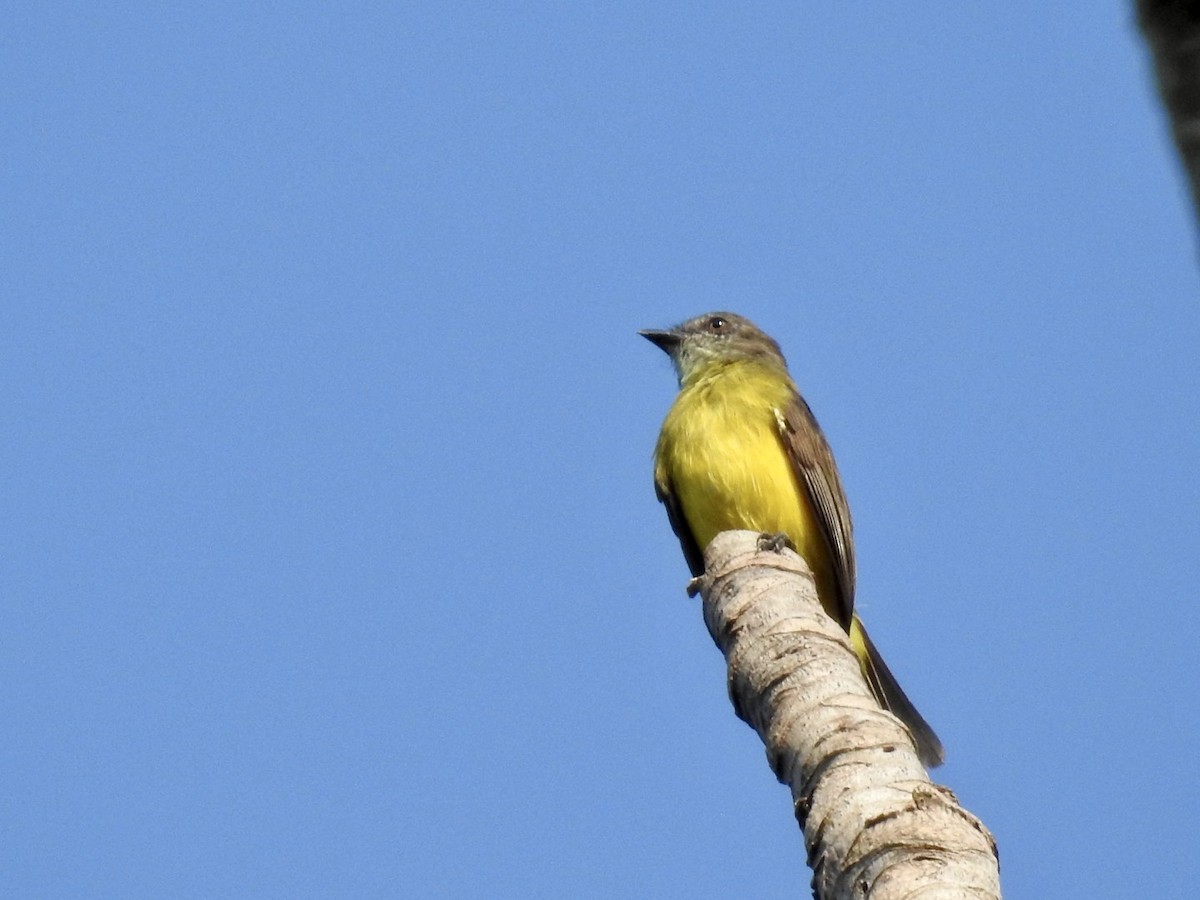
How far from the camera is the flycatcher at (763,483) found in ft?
28.5

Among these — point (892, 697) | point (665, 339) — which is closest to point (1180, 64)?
point (892, 697)

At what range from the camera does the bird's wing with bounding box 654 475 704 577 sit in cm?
912

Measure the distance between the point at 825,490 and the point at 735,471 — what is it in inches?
22.1

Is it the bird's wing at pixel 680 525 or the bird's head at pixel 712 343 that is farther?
the bird's head at pixel 712 343

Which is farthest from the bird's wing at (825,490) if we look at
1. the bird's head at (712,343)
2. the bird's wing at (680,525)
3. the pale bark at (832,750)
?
the pale bark at (832,750)

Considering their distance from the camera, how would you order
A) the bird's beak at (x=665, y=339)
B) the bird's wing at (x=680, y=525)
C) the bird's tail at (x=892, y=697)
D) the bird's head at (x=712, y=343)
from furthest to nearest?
1. the bird's beak at (x=665, y=339)
2. the bird's head at (x=712, y=343)
3. the bird's wing at (x=680, y=525)
4. the bird's tail at (x=892, y=697)

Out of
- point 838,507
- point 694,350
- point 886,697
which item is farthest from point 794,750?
point 694,350

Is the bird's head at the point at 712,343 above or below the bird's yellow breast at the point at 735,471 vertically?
above

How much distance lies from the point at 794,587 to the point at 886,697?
2.60 meters

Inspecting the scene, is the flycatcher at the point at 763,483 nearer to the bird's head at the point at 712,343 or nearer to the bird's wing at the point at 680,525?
the bird's wing at the point at 680,525

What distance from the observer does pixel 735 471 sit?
8.73 m

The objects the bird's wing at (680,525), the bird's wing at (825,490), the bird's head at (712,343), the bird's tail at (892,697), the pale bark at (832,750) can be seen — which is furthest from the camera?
the bird's head at (712,343)

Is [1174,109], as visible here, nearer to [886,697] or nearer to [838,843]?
[838,843]

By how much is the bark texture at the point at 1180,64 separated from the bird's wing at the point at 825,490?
7725 mm
